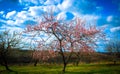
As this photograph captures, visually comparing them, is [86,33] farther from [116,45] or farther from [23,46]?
[116,45]

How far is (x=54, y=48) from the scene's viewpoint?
33375mm

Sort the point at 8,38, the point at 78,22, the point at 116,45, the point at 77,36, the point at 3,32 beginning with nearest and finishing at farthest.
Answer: the point at 77,36, the point at 78,22, the point at 8,38, the point at 3,32, the point at 116,45

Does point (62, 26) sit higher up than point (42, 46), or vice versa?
point (62, 26)

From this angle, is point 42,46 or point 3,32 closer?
point 42,46

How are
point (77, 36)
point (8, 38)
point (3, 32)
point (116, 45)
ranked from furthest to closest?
point (116, 45), point (3, 32), point (8, 38), point (77, 36)

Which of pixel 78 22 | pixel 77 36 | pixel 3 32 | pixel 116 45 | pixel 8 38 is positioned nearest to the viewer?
pixel 77 36

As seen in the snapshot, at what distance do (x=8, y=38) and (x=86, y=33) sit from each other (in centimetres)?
2513

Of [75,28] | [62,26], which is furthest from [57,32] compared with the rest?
[75,28]

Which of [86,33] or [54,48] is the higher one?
[86,33]

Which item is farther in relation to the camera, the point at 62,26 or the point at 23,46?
the point at 23,46

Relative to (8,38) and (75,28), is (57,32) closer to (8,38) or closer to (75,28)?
(75,28)

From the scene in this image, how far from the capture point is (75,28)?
35.2 meters

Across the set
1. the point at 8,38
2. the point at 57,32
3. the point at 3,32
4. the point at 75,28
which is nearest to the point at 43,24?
the point at 57,32

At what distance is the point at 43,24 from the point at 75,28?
6396 millimetres
